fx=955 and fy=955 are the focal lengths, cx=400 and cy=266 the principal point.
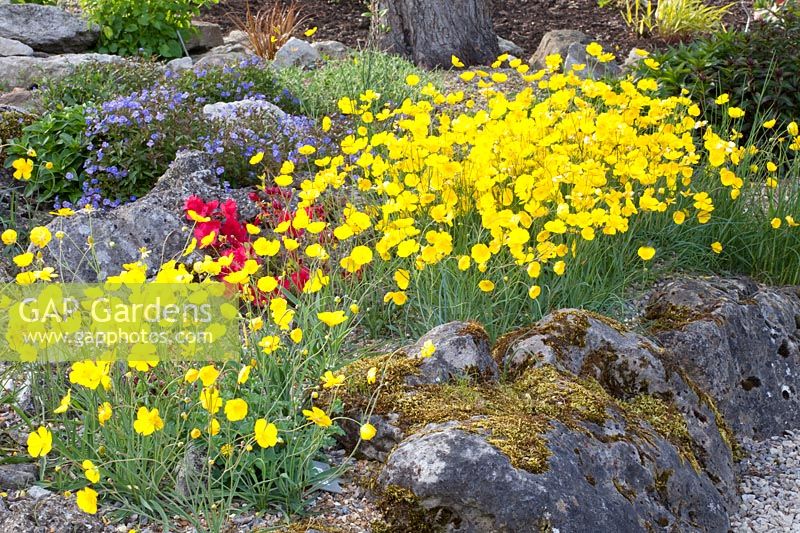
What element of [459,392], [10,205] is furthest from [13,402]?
[10,205]

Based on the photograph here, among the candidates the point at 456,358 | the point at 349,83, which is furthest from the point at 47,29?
the point at 456,358

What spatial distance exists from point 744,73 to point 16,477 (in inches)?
204

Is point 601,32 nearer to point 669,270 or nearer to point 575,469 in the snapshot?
point 669,270

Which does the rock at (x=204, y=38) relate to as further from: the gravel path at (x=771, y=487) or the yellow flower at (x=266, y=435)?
the yellow flower at (x=266, y=435)

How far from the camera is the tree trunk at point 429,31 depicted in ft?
29.3

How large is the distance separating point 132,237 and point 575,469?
258 centimetres

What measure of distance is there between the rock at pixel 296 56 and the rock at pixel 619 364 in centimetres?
591

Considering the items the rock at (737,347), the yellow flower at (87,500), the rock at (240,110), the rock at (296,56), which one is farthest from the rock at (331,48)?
the yellow flower at (87,500)

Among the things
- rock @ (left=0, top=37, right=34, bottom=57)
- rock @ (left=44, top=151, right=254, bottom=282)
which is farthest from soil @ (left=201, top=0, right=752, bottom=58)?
rock @ (left=44, top=151, right=254, bottom=282)

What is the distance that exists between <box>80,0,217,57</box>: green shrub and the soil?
1.89m

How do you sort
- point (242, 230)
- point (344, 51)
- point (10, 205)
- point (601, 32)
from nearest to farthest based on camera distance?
point (242, 230)
point (10, 205)
point (344, 51)
point (601, 32)

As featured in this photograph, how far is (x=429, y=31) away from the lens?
8977 millimetres

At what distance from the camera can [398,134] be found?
6.17 metres

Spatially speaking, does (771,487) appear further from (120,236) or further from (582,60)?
(582,60)
